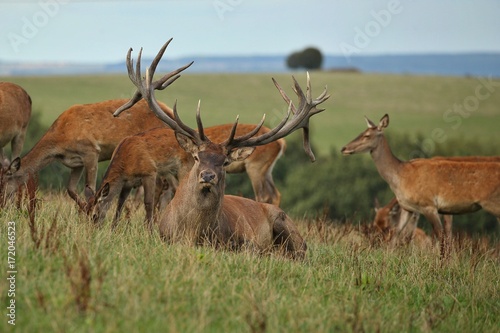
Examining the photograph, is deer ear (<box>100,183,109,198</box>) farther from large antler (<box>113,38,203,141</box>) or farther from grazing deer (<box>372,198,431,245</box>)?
grazing deer (<box>372,198,431,245</box>)

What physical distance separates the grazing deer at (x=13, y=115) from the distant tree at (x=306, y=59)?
106m

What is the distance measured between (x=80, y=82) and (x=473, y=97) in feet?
103

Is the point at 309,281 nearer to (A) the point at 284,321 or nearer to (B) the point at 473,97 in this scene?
(A) the point at 284,321

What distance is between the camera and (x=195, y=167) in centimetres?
859

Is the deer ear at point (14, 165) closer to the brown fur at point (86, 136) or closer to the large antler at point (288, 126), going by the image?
the brown fur at point (86, 136)

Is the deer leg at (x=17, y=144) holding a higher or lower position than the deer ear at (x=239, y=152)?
lower

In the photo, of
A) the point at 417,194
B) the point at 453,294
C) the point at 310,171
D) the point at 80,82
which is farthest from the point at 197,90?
the point at 453,294

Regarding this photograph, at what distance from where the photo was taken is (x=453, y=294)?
788cm

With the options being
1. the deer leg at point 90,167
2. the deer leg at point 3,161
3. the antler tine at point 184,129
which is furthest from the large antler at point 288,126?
the deer leg at point 3,161

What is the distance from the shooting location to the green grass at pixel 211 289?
223 inches

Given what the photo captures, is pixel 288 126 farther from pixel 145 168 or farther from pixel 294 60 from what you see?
pixel 294 60

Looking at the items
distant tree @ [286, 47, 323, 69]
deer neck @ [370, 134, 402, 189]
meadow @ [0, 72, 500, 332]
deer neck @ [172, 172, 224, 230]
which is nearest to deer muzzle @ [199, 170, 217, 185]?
deer neck @ [172, 172, 224, 230]

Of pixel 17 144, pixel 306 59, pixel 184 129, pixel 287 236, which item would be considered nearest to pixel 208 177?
pixel 184 129

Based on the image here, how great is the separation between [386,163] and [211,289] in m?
8.04
